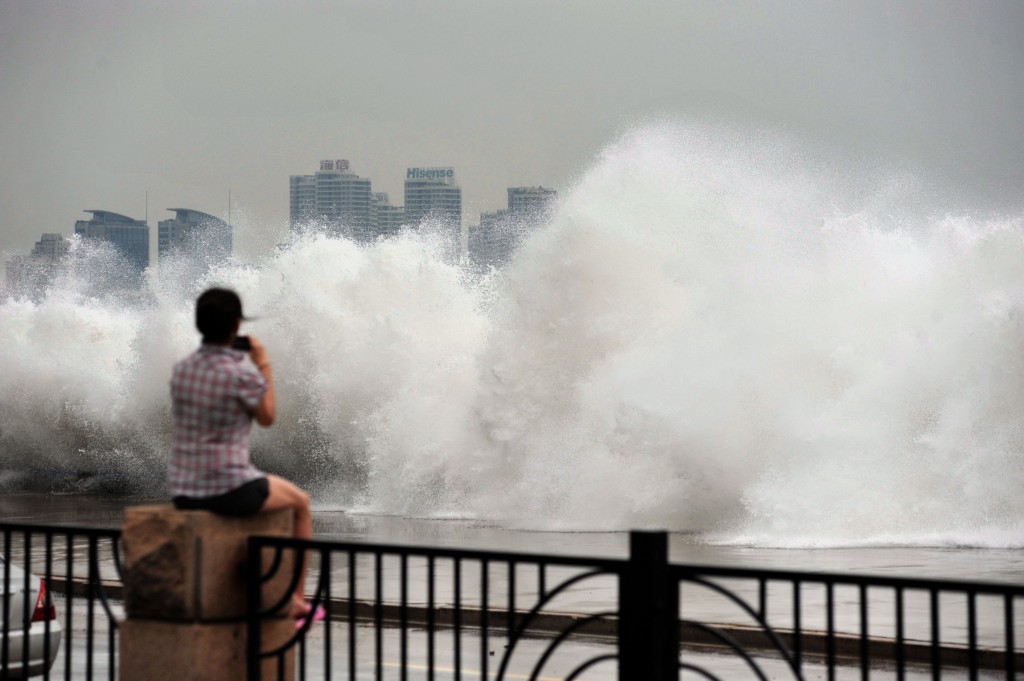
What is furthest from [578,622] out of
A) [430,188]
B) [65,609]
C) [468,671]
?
[430,188]

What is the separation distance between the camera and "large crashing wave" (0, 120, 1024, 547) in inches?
828

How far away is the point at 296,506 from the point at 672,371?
1850 cm

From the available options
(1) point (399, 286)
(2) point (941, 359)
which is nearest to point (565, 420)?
(2) point (941, 359)

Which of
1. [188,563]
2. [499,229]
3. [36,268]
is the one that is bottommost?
[188,563]

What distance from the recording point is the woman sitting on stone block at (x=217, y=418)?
19.1 ft

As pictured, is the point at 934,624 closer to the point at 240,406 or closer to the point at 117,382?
the point at 240,406

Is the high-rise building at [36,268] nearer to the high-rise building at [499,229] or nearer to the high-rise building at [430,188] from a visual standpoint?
the high-rise building at [430,188]

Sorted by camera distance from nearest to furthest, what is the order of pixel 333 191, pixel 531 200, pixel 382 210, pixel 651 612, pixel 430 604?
pixel 651 612 < pixel 430 604 < pixel 531 200 < pixel 382 210 < pixel 333 191

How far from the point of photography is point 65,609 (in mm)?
12359

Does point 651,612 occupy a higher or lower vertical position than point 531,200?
lower

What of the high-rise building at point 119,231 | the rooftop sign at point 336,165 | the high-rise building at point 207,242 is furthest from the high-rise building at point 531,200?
the rooftop sign at point 336,165

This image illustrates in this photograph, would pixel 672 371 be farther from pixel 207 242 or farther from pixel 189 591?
pixel 207 242

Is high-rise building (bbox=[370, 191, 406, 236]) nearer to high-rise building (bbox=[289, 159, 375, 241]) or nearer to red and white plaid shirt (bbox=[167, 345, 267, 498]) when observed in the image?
high-rise building (bbox=[289, 159, 375, 241])

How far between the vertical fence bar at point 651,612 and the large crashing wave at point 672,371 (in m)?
14.1
